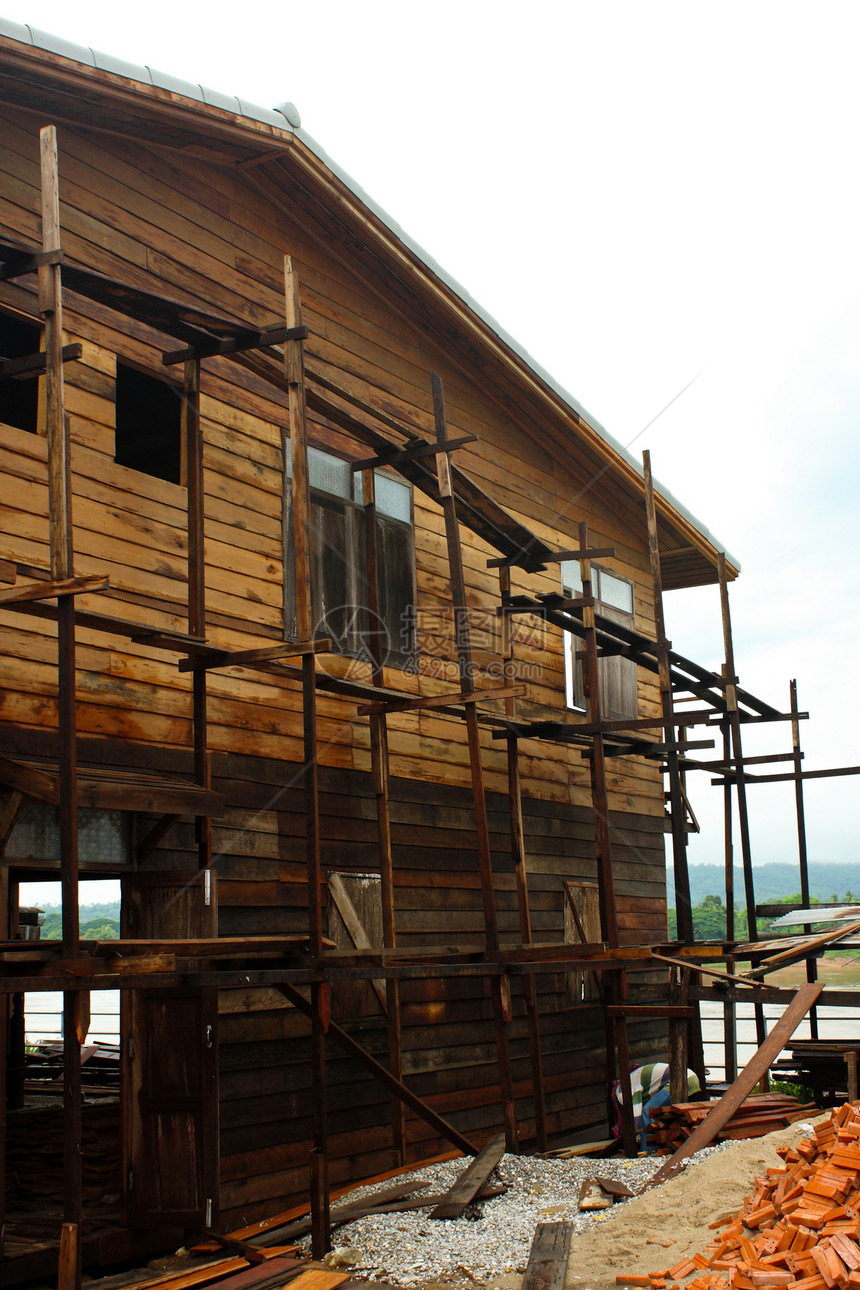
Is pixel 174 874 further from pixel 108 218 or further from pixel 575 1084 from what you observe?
pixel 575 1084

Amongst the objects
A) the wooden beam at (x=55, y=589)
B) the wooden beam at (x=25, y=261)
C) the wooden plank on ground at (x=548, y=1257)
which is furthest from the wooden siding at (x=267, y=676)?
the wooden plank on ground at (x=548, y=1257)

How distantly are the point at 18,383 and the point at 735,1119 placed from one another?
9010 mm

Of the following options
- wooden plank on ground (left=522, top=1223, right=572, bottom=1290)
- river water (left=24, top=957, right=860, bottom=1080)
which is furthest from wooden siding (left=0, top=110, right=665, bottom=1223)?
river water (left=24, top=957, right=860, bottom=1080)

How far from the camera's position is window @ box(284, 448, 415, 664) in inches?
420

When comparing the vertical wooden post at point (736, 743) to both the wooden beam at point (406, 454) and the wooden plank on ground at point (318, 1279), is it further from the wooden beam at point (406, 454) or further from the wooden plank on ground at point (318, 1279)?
the wooden plank on ground at point (318, 1279)

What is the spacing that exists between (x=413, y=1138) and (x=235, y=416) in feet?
22.5

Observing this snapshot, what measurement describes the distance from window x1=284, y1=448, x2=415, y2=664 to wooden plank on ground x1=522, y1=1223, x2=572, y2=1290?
516 cm

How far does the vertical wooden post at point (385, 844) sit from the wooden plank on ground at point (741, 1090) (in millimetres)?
2467

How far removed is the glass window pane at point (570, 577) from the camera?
583 inches

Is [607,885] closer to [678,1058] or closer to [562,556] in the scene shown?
[678,1058]

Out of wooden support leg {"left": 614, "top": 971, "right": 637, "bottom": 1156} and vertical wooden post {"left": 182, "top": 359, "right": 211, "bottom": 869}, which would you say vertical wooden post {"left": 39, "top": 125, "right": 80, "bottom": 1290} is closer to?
vertical wooden post {"left": 182, "top": 359, "right": 211, "bottom": 869}

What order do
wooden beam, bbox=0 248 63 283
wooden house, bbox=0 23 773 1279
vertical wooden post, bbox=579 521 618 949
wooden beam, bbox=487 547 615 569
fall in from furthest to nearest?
wooden beam, bbox=487 547 615 569 < vertical wooden post, bbox=579 521 618 949 < wooden house, bbox=0 23 773 1279 < wooden beam, bbox=0 248 63 283

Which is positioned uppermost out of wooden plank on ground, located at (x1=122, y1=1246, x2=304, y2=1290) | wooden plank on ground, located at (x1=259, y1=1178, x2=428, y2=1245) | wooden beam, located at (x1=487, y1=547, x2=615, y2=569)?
wooden beam, located at (x1=487, y1=547, x2=615, y2=569)

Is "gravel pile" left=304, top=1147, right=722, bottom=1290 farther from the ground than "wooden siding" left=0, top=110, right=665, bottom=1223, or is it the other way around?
"wooden siding" left=0, top=110, right=665, bottom=1223
